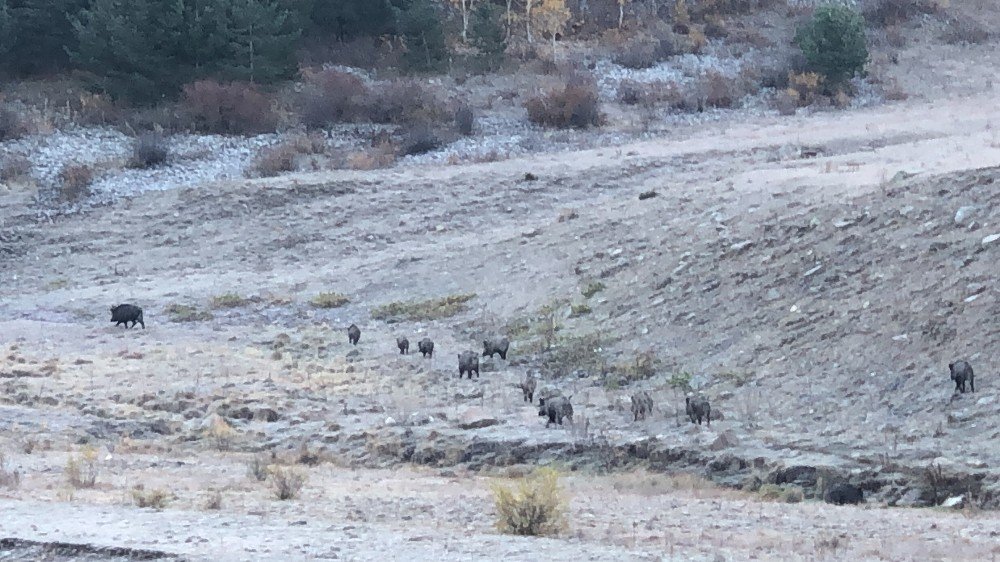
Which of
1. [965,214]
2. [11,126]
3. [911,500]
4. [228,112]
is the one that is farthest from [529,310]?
[11,126]

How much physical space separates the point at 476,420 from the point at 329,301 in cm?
814

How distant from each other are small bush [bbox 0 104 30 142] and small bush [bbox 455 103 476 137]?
1099cm

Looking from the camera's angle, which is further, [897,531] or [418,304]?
[418,304]

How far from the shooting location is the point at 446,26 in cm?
4297

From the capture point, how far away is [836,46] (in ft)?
121

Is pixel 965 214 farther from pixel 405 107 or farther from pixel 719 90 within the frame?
pixel 719 90

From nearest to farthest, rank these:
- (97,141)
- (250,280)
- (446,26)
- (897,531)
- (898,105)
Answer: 1. (897,531)
2. (250,280)
3. (97,141)
4. (898,105)
5. (446,26)

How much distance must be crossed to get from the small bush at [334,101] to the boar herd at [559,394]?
16.6 metres

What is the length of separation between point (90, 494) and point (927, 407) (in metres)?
7.33

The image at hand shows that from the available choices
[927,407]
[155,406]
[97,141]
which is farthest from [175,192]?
[927,407]

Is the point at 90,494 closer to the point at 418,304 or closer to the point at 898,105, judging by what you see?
the point at 418,304

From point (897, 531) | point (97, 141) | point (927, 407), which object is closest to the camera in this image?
point (897, 531)

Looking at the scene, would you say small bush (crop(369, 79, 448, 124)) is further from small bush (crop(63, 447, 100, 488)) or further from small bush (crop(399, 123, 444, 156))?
small bush (crop(63, 447, 100, 488))

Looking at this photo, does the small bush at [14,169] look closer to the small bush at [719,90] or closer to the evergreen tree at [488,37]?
the evergreen tree at [488,37]
